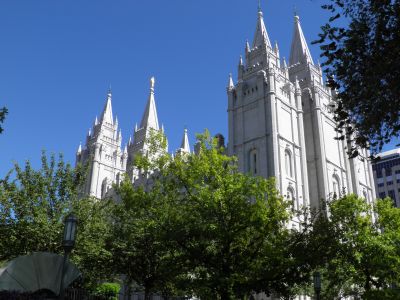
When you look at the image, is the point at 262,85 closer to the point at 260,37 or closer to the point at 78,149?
the point at 260,37

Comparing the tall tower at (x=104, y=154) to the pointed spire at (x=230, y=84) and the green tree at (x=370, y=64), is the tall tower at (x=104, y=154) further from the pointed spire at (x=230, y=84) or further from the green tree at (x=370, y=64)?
the green tree at (x=370, y=64)

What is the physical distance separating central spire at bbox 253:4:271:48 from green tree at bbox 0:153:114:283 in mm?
33186

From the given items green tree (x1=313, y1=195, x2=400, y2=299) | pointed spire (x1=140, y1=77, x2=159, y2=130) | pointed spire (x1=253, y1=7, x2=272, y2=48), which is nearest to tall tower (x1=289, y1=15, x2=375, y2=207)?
pointed spire (x1=253, y1=7, x2=272, y2=48)

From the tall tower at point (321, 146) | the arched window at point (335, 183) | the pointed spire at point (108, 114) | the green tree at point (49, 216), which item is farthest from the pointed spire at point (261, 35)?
the pointed spire at point (108, 114)

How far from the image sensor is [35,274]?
12.9m

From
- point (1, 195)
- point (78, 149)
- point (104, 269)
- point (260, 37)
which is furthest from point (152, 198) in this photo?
point (78, 149)

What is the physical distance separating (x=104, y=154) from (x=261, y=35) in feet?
129

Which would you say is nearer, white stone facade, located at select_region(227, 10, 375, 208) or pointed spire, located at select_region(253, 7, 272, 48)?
white stone facade, located at select_region(227, 10, 375, 208)

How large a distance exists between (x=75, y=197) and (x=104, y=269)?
427cm

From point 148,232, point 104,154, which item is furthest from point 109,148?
point 148,232

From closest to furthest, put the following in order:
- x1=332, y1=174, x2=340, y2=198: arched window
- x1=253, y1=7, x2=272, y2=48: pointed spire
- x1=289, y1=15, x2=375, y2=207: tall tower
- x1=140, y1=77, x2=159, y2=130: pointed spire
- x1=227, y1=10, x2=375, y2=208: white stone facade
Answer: x1=227, y1=10, x2=375, y2=208: white stone facade
x1=289, y1=15, x2=375, y2=207: tall tower
x1=332, y1=174, x2=340, y2=198: arched window
x1=253, y1=7, x2=272, y2=48: pointed spire
x1=140, y1=77, x2=159, y2=130: pointed spire

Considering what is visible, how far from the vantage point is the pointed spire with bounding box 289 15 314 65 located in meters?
55.2

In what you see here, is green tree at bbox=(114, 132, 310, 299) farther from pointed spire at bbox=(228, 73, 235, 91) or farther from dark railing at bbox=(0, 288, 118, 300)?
pointed spire at bbox=(228, 73, 235, 91)

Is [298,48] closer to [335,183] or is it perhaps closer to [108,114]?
[335,183]
